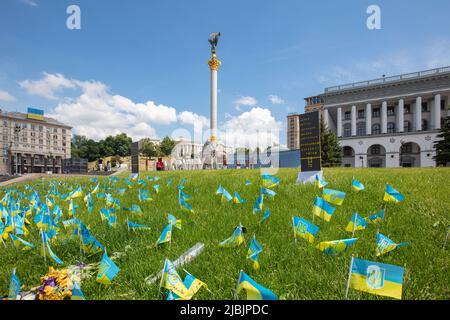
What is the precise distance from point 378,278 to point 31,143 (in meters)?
108

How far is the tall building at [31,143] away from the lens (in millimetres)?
76500

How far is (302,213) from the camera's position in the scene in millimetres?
3977

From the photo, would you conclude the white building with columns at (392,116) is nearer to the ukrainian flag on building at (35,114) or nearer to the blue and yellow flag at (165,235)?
the blue and yellow flag at (165,235)

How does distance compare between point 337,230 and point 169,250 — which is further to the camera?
point 337,230

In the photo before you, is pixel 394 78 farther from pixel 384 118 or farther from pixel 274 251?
pixel 274 251

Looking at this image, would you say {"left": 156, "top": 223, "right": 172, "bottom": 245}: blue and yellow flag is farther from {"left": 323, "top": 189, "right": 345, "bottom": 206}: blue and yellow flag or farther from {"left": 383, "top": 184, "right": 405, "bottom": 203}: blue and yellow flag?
{"left": 383, "top": 184, "right": 405, "bottom": 203}: blue and yellow flag

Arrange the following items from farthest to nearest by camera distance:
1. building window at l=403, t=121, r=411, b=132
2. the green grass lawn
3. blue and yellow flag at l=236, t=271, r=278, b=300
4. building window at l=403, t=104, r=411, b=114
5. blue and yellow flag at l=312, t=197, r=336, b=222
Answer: building window at l=403, t=104, r=411, b=114 < building window at l=403, t=121, r=411, b=132 < blue and yellow flag at l=312, t=197, r=336, b=222 < the green grass lawn < blue and yellow flag at l=236, t=271, r=278, b=300

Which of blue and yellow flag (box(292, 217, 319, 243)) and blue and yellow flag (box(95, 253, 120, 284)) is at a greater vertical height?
blue and yellow flag (box(292, 217, 319, 243))

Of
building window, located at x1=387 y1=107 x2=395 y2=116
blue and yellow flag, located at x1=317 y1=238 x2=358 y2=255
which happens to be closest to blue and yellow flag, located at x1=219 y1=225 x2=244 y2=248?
blue and yellow flag, located at x1=317 y1=238 x2=358 y2=255

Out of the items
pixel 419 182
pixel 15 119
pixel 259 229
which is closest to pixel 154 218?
pixel 259 229

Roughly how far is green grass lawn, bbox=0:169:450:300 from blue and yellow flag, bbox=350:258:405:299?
1.54ft

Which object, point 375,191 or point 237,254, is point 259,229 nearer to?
point 237,254

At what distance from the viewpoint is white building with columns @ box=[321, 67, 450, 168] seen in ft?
157
